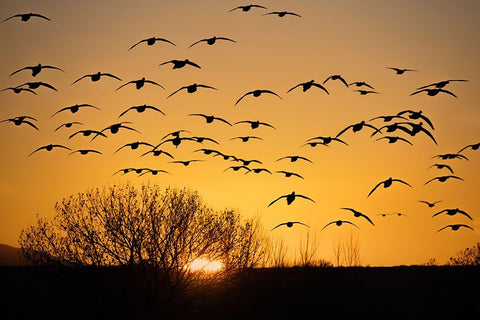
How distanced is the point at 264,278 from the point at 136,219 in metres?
17.1

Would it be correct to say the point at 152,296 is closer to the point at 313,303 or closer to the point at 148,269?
the point at 148,269

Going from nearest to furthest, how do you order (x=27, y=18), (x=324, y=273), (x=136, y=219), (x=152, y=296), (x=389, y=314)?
1. (x=27, y=18)
2. (x=136, y=219)
3. (x=152, y=296)
4. (x=389, y=314)
5. (x=324, y=273)

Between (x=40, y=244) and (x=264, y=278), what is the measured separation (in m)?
19.3

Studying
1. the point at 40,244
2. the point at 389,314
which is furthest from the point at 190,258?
the point at 389,314

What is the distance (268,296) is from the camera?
45.8 metres

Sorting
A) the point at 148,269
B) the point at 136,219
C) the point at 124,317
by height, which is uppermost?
the point at 136,219

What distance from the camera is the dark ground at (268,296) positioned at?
121 ft

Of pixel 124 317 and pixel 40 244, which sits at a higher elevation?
pixel 40 244

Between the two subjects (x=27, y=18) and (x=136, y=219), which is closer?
(x=27, y=18)

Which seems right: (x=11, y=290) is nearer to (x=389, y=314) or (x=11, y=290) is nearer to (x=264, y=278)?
(x=264, y=278)

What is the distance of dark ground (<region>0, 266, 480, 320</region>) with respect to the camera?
3694 cm

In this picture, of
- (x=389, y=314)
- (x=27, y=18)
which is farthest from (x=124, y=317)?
(x=27, y=18)

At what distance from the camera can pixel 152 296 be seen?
35.8 m

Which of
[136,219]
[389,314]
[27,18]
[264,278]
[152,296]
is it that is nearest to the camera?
[27,18]
